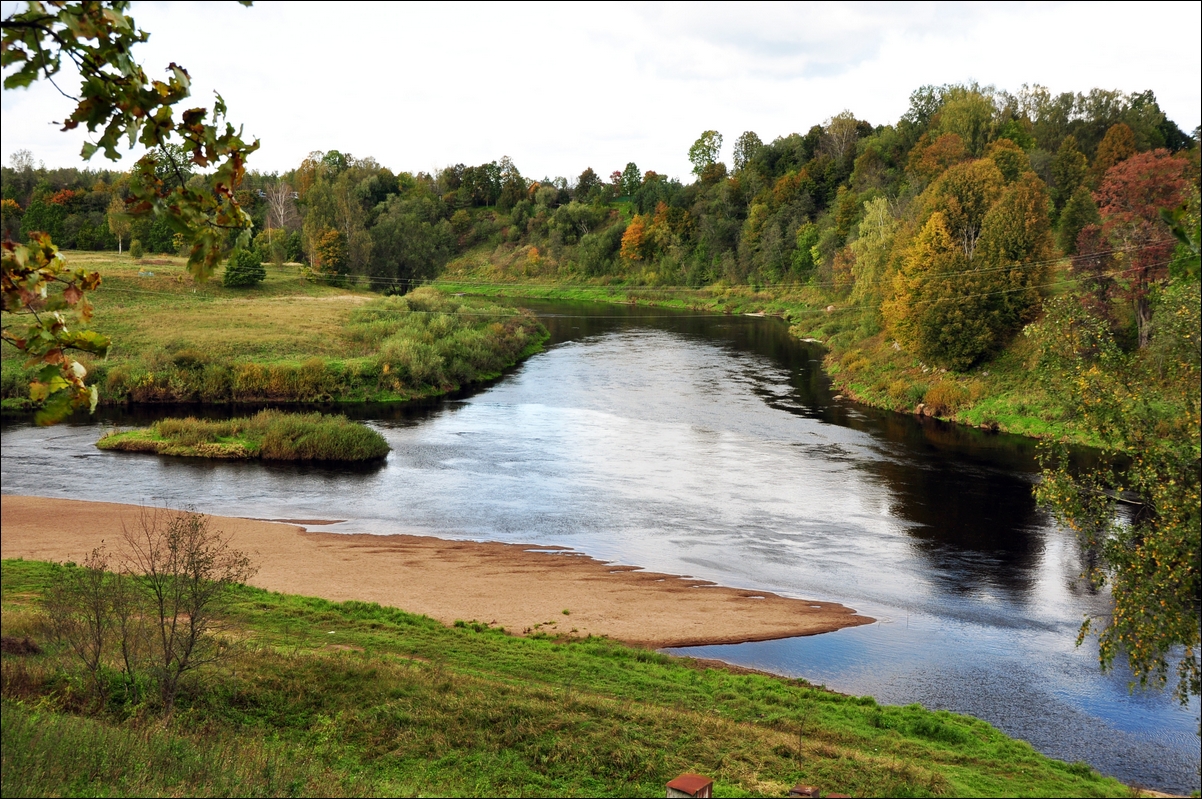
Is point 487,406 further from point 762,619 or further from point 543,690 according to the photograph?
point 543,690

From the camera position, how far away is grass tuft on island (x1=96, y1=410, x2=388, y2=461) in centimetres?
3328

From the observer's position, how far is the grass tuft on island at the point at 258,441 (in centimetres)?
3328

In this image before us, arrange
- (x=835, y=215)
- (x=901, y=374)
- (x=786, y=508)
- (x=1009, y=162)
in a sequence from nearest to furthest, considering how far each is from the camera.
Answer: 1. (x=786, y=508)
2. (x=901, y=374)
3. (x=1009, y=162)
4. (x=835, y=215)

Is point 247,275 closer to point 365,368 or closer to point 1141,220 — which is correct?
point 365,368

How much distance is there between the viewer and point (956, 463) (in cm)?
3372

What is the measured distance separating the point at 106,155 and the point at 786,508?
85.5ft

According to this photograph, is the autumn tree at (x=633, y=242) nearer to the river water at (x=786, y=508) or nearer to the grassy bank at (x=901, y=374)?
the grassy bank at (x=901, y=374)

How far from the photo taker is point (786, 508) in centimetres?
2825

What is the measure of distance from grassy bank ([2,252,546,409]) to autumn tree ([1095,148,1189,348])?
3353cm

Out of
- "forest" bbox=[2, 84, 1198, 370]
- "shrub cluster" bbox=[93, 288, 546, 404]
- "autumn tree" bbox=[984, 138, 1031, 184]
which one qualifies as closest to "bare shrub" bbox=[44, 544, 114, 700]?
"forest" bbox=[2, 84, 1198, 370]

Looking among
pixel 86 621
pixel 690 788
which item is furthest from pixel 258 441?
pixel 690 788

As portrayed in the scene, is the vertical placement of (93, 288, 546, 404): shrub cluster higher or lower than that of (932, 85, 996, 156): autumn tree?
lower

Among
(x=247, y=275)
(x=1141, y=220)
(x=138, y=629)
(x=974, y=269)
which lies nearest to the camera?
(x=138, y=629)

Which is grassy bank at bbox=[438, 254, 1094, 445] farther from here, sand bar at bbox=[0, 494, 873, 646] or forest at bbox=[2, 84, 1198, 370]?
sand bar at bbox=[0, 494, 873, 646]
